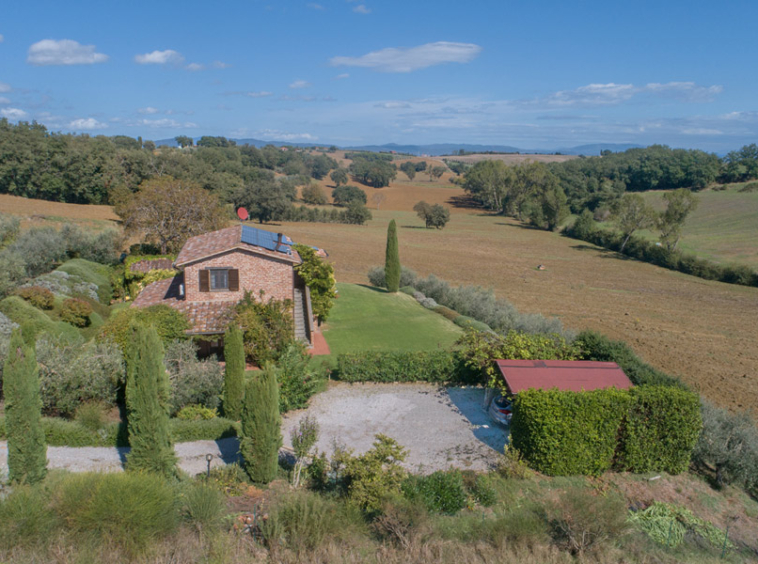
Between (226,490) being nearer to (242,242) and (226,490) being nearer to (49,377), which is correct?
(49,377)

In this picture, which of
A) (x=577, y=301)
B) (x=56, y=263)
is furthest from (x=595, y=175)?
(x=56, y=263)

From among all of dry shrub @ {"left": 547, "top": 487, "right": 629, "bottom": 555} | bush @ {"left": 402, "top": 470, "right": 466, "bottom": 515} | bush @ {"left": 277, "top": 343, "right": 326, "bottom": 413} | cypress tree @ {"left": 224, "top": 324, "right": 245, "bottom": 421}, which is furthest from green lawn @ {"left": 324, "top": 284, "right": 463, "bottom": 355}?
dry shrub @ {"left": 547, "top": 487, "right": 629, "bottom": 555}

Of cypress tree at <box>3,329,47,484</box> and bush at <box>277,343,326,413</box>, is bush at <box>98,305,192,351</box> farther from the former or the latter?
cypress tree at <box>3,329,47,484</box>

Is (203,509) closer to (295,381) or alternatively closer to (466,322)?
(295,381)

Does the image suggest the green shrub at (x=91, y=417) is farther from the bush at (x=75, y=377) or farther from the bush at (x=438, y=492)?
the bush at (x=438, y=492)

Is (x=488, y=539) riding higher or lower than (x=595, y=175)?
lower

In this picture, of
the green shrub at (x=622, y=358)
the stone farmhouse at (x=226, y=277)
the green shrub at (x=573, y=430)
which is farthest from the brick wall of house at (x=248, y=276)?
the green shrub at (x=573, y=430)

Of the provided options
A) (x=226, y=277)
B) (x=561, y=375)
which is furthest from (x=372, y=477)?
(x=226, y=277)

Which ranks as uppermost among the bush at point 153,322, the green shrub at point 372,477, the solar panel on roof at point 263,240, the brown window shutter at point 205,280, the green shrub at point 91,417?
the solar panel on roof at point 263,240
